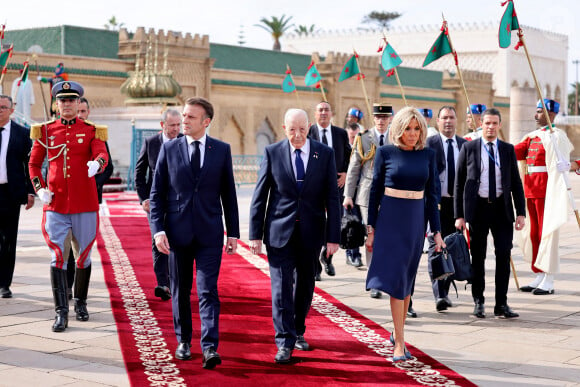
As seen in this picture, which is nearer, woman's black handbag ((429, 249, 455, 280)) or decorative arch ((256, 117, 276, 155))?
woman's black handbag ((429, 249, 455, 280))

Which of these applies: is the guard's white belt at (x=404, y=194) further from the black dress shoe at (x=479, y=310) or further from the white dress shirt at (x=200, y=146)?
the black dress shoe at (x=479, y=310)

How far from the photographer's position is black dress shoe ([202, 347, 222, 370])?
19.8 ft

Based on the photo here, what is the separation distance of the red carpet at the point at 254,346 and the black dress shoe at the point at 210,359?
5cm

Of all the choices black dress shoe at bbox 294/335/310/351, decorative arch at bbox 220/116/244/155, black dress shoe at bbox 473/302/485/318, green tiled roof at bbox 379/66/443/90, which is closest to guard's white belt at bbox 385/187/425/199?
black dress shoe at bbox 294/335/310/351

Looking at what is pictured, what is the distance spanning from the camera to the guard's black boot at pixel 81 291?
25.6 feet

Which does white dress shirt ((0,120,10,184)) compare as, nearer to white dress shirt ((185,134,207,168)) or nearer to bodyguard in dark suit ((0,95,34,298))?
bodyguard in dark suit ((0,95,34,298))

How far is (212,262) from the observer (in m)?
6.29

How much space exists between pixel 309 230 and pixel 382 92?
4358 cm

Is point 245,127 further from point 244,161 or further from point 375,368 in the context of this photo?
point 375,368

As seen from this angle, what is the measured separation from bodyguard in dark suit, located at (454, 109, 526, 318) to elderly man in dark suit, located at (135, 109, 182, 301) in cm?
274

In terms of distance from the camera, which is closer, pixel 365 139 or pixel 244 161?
pixel 365 139

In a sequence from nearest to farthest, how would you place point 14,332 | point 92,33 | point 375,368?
point 375,368, point 14,332, point 92,33

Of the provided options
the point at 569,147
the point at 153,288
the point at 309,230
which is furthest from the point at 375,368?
the point at 569,147

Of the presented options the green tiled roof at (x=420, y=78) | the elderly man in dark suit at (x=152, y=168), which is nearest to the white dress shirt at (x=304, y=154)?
the elderly man in dark suit at (x=152, y=168)
